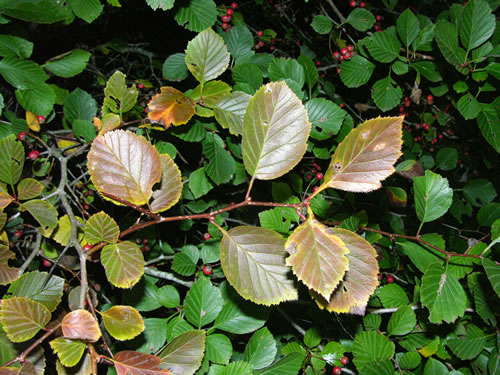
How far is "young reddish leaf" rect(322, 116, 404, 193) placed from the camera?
2.03 ft

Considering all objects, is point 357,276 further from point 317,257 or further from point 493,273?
point 493,273

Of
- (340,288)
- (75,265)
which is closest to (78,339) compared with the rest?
(340,288)

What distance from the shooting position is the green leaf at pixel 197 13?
4.14 feet

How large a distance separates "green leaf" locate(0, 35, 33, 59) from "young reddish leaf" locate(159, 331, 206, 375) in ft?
3.58

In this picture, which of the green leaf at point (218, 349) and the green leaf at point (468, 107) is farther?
the green leaf at point (468, 107)

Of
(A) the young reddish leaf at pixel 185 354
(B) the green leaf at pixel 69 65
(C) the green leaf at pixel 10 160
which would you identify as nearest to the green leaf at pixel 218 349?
(A) the young reddish leaf at pixel 185 354

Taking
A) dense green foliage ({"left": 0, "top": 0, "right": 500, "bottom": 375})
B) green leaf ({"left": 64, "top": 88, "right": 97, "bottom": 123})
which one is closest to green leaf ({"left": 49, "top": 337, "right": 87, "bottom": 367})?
dense green foliage ({"left": 0, "top": 0, "right": 500, "bottom": 375})

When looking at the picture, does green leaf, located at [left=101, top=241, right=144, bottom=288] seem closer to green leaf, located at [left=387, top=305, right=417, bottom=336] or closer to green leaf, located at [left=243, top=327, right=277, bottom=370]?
green leaf, located at [left=243, top=327, right=277, bottom=370]

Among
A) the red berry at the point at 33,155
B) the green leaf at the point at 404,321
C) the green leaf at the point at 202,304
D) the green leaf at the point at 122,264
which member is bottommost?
the green leaf at the point at 404,321

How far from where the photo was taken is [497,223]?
1.14 metres

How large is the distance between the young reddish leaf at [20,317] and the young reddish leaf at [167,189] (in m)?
0.30

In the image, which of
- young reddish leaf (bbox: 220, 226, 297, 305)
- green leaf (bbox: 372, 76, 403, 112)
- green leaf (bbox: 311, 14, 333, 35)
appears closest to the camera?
young reddish leaf (bbox: 220, 226, 297, 305)

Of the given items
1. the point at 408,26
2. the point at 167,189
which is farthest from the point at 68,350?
the point at 408,26

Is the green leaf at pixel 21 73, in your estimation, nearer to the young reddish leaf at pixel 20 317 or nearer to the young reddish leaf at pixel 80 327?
the young reddish leaf at pixel 20 317
